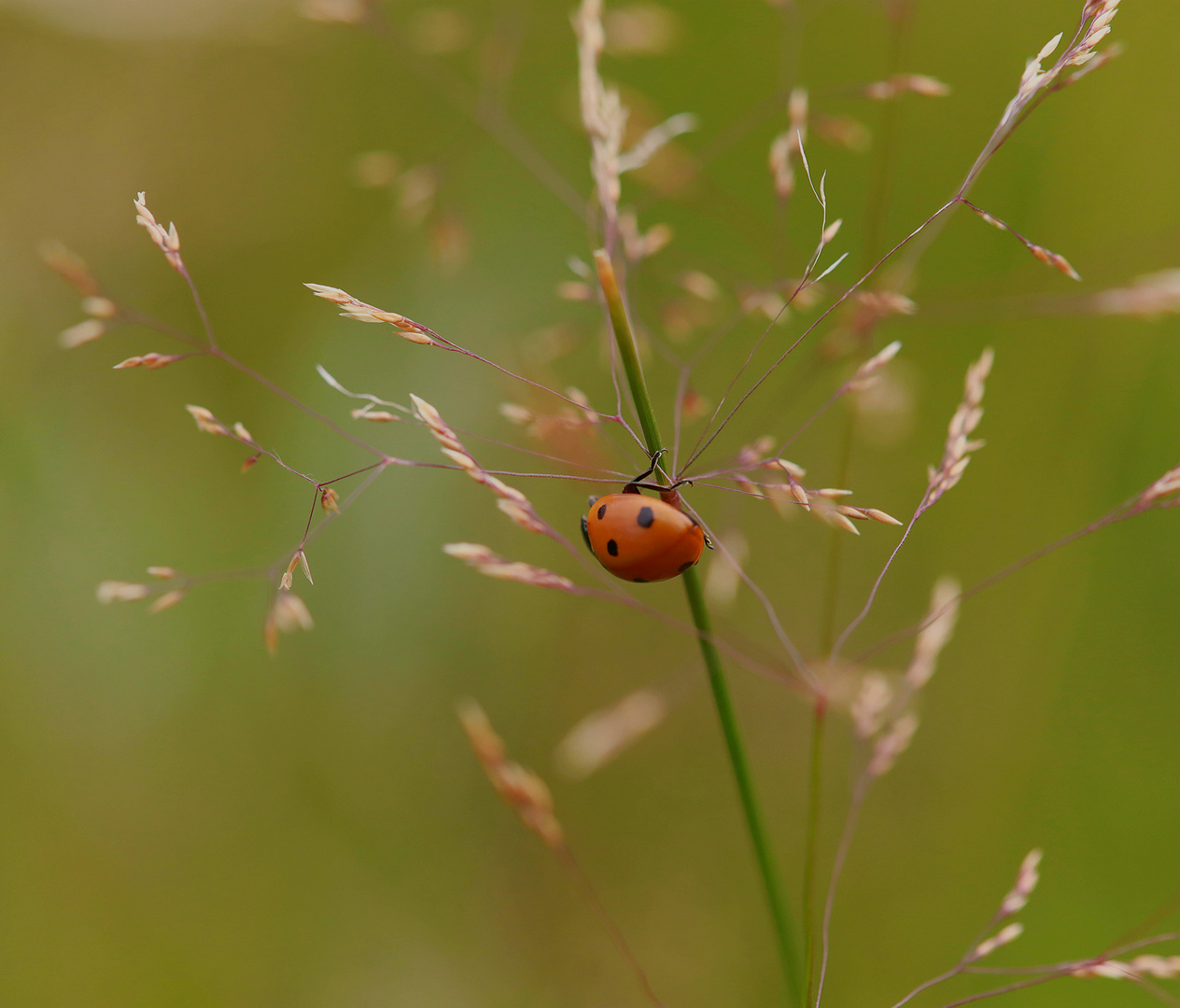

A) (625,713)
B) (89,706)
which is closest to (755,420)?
(625,713)

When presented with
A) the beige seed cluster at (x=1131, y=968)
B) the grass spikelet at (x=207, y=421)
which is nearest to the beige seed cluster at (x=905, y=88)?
the grass spikelet at (x=207, y=421)

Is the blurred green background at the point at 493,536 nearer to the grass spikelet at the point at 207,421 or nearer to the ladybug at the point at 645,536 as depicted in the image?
the ladybug at the point at 645,536

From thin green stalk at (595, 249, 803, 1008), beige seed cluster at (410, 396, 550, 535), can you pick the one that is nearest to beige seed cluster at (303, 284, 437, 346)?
beige seed cluster at (410, 396, 550, 535)

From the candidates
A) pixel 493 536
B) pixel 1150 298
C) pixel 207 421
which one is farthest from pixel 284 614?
pixel 1150 298

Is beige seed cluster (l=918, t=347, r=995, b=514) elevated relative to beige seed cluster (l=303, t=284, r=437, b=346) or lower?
lower

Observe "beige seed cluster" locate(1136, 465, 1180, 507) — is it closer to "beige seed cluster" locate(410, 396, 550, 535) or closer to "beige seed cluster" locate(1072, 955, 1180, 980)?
"beige seed cluster" locate(1072, 955, 1180, 980)

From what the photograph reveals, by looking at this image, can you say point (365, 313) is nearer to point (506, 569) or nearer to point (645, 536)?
point (506, 569)
